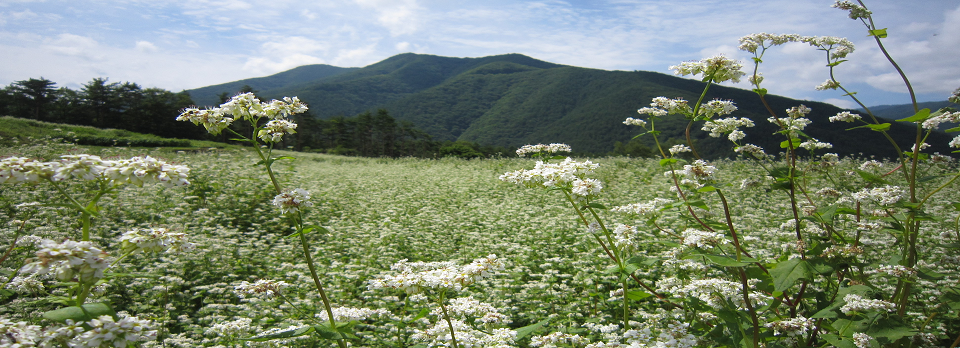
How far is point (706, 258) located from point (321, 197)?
9517 mm

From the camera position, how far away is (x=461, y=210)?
8805 millimetres

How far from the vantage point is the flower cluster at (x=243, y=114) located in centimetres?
241

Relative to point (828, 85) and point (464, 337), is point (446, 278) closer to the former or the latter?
point (464, 337)

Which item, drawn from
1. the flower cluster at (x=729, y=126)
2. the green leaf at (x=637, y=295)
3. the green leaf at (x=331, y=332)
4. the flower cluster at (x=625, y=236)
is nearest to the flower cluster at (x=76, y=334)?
the green leaf at (x=331, y=332)

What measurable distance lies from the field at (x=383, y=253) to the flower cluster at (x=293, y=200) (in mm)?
750

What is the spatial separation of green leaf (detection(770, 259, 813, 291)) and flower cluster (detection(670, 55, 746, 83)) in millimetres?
1309

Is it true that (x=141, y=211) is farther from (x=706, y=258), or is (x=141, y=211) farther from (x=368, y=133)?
(x=368, y=133)

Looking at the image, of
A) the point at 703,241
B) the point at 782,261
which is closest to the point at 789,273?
the point at 703,241

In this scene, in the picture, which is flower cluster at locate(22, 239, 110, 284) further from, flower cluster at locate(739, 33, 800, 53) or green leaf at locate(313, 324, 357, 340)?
flower cluster at locate(739, 33, 800, 53)

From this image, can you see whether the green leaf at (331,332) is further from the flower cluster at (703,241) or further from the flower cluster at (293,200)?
the flower cluster at (703,241)

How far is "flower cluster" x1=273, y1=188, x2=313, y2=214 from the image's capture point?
220cm

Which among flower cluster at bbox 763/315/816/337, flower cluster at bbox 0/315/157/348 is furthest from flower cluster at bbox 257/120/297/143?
flower cluster at bbox 763/315/816/337

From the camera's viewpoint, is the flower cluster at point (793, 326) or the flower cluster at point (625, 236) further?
the flower cluster at point (625, 236)

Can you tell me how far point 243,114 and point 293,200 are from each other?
751 millimetres
